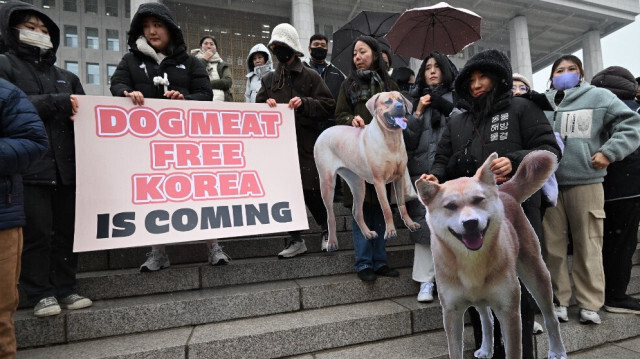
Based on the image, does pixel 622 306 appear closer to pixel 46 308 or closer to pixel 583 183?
pixel 583 183

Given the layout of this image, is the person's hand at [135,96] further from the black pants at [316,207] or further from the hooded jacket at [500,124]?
the hooded jacket at [500,124]

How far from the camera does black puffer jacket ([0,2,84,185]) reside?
105 inches

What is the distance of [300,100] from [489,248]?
2.40m

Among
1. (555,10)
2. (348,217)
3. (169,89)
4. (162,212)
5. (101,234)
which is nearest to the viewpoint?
(101,234)

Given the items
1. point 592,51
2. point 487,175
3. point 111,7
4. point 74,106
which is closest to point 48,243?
point 74,106

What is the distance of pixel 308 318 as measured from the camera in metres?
2.86

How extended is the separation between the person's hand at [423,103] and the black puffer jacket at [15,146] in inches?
106

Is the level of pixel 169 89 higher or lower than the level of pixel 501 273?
higher

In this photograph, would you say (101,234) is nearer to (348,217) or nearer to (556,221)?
(348,217)

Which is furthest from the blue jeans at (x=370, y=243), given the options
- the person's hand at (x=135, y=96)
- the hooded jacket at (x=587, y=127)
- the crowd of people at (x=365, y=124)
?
the person's hand at (x=135, y=96)

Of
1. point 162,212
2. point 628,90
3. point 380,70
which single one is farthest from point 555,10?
point 162,212

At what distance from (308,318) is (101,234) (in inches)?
68.0

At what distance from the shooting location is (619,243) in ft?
11.1

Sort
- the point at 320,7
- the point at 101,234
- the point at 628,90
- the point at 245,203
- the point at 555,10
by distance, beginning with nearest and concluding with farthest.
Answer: the point at 101,234 → the point at 245,203 → the point at 628,90 → the point at 320,7 → the point at 555,10
